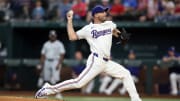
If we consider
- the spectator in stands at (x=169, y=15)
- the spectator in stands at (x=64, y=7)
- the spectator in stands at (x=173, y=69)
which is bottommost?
the spectator in stands at (x=173, y=69)

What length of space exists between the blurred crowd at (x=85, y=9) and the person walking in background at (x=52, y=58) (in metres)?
2.35

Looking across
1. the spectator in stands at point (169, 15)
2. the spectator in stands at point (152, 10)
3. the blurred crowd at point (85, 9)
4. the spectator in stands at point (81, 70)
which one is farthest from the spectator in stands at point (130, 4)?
the spectator in stands at point (81, 70)

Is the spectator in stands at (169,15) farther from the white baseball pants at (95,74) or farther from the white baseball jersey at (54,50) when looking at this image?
the white baseball pants at (95,74)

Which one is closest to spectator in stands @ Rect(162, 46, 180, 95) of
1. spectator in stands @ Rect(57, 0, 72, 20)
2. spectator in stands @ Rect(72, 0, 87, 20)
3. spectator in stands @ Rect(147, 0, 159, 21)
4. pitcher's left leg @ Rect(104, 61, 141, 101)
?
spectator in stands @ Rect(147, 0, 159, 21)

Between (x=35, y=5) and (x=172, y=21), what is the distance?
15.2ft

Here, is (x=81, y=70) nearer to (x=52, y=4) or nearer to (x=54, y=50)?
(x=54, y=50)

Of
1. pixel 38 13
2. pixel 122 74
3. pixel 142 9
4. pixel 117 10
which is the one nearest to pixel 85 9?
pixel 117 10

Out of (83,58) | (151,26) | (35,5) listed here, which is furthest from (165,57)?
(35,5)

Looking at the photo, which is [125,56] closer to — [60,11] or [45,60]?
[60,11]

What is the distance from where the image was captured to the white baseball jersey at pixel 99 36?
900cm

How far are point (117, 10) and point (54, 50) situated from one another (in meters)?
3.28

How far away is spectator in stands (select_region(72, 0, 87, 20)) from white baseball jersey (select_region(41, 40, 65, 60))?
8.40 ft

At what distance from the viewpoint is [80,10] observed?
56.2 feet

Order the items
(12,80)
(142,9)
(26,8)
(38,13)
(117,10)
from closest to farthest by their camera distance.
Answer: (142,9)
(117,10)
(12,80)
(38,13)
(26,8)
